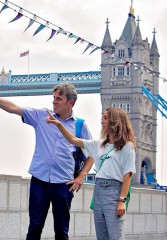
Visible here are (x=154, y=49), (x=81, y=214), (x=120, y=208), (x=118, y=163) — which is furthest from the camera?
(x=154, y=49)

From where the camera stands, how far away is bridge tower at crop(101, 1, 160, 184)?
8331cm

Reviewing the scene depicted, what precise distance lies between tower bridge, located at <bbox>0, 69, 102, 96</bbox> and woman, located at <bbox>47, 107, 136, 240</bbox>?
79.8 m

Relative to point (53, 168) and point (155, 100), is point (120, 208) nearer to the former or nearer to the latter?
point (53, 168)

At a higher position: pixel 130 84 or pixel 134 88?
pixel 130 84

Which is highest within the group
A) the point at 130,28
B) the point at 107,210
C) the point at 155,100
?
the point at 130,28

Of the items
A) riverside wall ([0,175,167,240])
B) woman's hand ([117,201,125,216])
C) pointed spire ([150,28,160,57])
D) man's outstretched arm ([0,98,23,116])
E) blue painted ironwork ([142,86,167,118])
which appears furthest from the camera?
pointed spire ([150,28,160,57])

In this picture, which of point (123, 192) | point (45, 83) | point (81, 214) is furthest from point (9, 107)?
point (45, 83)

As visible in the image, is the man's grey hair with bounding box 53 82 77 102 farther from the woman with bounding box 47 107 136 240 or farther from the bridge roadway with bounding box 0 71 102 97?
the bridge roadway with bounding box 0 71 102 97

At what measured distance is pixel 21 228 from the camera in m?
7.32

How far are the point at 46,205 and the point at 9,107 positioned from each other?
0.57m

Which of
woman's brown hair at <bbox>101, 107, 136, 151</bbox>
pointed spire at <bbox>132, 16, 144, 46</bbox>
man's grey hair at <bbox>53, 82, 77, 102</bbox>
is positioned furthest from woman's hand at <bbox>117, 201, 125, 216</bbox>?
pointed spire at <bbox>132, 16, 144, 46</bbox>

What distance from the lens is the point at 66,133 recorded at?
4.26m

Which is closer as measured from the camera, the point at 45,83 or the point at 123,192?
the point at 123,192

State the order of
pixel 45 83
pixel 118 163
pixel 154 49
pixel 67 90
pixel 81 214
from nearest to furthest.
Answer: pixel 118 163, pixel 67 90, pixel 81 214, pixel 45 83, pixel 154 49
